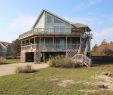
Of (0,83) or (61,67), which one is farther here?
(61,67)

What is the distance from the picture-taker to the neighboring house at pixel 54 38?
137ft

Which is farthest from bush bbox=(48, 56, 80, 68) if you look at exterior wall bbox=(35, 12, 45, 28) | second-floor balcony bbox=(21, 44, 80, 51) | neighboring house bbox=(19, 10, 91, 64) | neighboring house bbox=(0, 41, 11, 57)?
neighboring house bbox=(0, 41, 11, 57)

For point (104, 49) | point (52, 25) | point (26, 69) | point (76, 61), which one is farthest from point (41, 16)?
point (104, 49)

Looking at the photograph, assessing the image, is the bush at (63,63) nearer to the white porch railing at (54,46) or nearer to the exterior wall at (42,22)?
the white porch railing at (54,46)

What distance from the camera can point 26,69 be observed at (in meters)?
24.1

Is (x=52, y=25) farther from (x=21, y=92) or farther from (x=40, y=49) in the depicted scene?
(x=21, y=92)

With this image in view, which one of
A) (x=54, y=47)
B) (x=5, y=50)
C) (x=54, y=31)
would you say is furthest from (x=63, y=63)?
(x=5, y=50)

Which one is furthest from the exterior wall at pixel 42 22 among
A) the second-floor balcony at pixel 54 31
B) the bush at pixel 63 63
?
the bush at pixel 63 63

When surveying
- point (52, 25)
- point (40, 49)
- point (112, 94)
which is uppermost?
point (52, 25)

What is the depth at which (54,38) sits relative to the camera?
43.9m

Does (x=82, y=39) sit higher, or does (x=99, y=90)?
(x=82, y=39)

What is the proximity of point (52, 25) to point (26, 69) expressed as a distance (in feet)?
72.6

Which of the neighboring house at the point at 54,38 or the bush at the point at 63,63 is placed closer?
the bush at the point at 63,63

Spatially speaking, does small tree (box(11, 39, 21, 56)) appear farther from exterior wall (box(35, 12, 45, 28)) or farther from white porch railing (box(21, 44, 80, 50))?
white porch railing (box(21, 44, 80, 50))
